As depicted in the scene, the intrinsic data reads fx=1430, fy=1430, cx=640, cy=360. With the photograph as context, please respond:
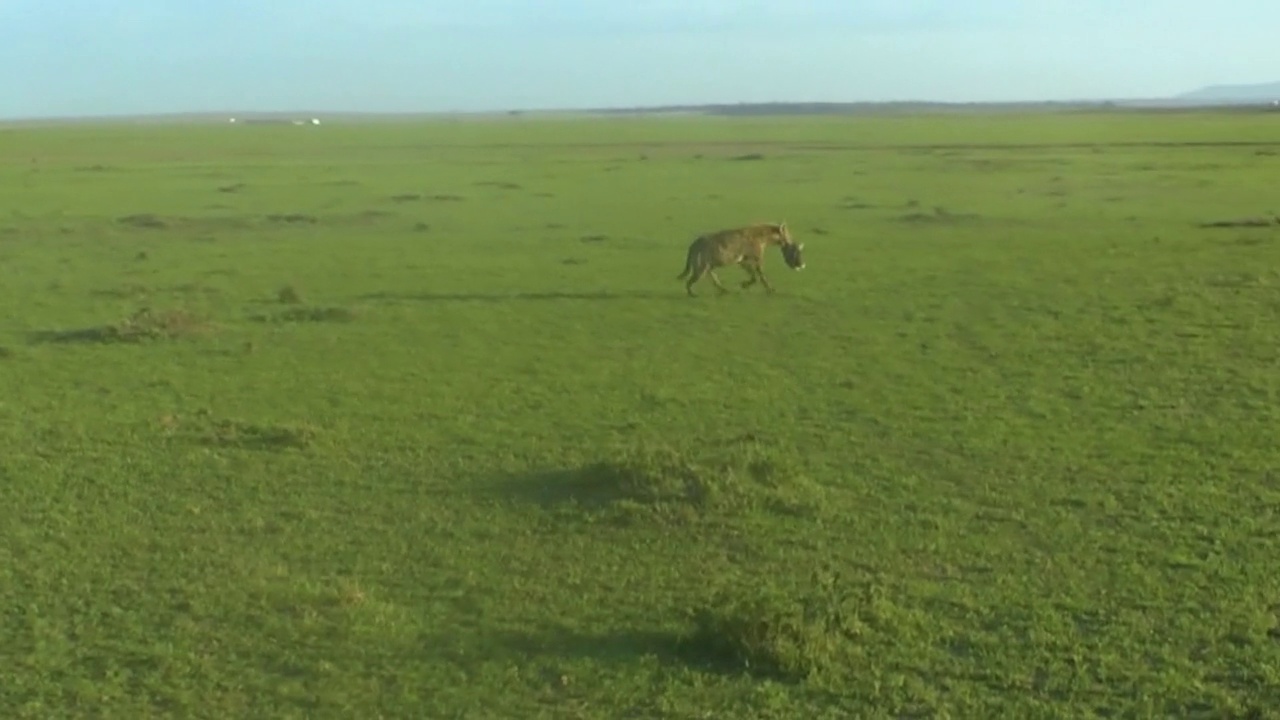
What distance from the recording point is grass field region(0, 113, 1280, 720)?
5.85 m

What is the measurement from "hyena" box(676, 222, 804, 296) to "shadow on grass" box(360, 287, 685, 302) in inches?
14.9

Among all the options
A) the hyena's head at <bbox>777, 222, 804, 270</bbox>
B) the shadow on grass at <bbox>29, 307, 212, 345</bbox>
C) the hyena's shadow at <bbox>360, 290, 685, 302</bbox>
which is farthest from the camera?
the hyena's head at <bbox>777, 222, 804, 270</bbox>

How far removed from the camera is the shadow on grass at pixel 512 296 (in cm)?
1659

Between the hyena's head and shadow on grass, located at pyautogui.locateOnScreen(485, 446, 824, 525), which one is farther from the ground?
the hyena's head

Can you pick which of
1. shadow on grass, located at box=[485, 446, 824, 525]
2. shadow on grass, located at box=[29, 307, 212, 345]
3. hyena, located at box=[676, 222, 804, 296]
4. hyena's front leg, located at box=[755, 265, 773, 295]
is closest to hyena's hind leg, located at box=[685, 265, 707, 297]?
hyena, located at box=[676, 222, 804, 296]

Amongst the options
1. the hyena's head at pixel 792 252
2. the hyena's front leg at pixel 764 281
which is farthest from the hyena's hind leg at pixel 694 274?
the hyena's head at pixel 792 252

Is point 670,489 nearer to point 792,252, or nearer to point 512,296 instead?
point 512,296

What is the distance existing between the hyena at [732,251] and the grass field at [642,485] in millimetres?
397

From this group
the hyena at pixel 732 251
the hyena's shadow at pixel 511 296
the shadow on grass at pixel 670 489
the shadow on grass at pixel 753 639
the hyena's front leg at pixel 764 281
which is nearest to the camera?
the shadow on grass at pixel 753 639

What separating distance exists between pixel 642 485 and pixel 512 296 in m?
8.96

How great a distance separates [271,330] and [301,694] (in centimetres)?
928

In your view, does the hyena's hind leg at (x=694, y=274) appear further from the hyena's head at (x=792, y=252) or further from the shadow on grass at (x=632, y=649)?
the shadow on grass at (x=632, y=649)

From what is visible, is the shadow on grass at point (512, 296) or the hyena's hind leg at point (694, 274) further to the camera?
the hyena's hind leg at point (694, 274)

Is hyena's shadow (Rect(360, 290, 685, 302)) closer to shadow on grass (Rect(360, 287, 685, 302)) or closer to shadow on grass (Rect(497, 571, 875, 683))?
shadow on grass (Rect(360, 287, 685, 302))
